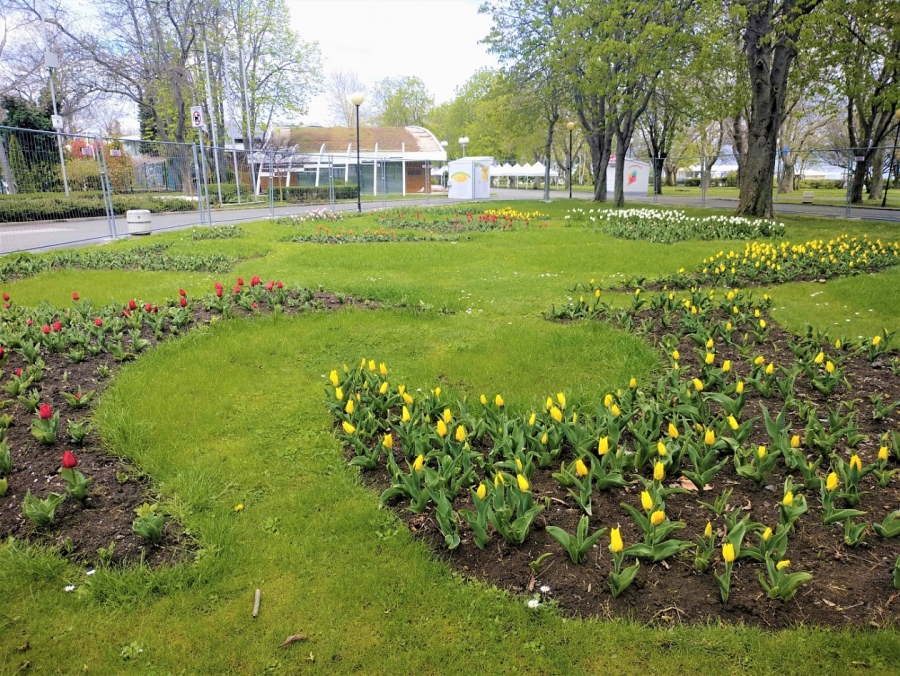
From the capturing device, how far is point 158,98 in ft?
105

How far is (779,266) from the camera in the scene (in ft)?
27.2

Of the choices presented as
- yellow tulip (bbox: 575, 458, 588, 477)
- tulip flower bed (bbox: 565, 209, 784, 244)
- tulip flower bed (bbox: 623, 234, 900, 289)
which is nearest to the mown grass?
yellow tulip (bbox: 575, 458, 588, 477)

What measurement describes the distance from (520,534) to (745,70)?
2454 cm

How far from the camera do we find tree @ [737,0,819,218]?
1455cm

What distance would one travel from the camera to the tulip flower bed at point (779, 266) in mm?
8070

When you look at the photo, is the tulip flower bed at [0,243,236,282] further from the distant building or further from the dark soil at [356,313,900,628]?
the distant building

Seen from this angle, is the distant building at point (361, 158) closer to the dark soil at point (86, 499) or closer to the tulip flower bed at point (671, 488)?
the dark soil at point (86, 499)

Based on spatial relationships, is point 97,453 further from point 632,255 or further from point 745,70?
point 745,70

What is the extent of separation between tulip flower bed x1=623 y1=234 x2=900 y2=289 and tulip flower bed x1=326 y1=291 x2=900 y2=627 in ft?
11.6

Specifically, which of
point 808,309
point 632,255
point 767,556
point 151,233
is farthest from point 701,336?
point 151,233

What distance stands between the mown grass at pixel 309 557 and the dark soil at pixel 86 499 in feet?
0.31

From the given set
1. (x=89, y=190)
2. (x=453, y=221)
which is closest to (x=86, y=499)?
(x=89, y=190)

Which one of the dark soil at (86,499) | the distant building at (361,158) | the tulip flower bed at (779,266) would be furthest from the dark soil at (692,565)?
the distant building at (361,158)

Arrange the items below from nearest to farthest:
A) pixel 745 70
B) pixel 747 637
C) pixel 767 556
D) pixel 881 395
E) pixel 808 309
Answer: pixel 747 637, pixel 767 556, pixel 881 395, pixel 808 309, pixel 745 70
